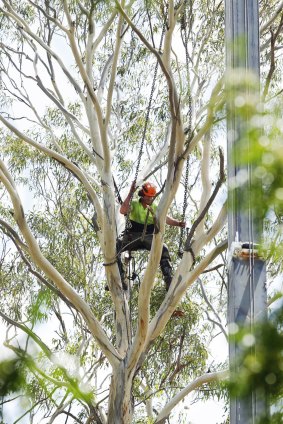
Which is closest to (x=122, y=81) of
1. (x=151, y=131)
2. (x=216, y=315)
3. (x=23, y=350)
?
(x=151, y=131)

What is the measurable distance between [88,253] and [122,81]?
77.7 inches

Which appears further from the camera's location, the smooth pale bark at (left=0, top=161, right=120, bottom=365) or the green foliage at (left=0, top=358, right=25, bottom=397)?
the smooth pale bark at (left=0, top=161, right=120, bottom=365)

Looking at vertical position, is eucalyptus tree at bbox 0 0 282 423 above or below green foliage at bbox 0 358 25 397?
above

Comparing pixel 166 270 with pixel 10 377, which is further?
pixel 166 270

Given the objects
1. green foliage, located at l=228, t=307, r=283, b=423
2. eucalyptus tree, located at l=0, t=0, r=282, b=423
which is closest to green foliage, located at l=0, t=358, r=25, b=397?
green foliage, located at l=228, t=307, r=283, b=423

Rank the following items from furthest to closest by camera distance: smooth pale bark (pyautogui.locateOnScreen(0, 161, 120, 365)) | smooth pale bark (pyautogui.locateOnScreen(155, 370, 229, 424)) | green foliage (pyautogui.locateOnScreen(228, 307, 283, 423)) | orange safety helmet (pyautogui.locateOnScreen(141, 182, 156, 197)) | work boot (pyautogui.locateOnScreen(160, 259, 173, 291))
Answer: orange safety helmet (pyautogui.locateOnScreen(141, 182, 156, 197)) < work boot (pyautogui.locateOnScreen(160, 259, 173, 291)) < smooth pale bark (pyautogui.locateOnScreen(155, 370, 229, 424)) < smooth pale bark (pyautogui.locateOnScreen(0, 161, 120, 365)) < green foliage (pyautogui.locateOnScreen(228, 307, 283, 423))

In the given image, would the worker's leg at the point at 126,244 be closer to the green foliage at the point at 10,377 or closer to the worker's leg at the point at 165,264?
the worker's leg at the point at 165,264

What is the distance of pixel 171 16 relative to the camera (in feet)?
17.8

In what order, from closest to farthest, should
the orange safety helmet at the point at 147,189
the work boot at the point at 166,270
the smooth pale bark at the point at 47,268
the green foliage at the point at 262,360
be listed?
1. the green foliage at the point at 262,360
2. the smooth pale bark at the point at 47,268
3. the work boot at the point at 166,270
4. the orange safety helmet at the point at 147,189

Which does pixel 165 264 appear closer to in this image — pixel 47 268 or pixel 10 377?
pixel 47 268

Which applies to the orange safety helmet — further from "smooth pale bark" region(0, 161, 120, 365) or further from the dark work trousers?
"smooth pale bark" region(0, 161, 120, 365)

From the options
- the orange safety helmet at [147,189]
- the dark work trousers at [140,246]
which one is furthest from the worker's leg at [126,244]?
the orange safety helmet at [147,189]

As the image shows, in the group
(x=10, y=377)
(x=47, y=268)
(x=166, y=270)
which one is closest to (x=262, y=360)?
(x=10, y=377)

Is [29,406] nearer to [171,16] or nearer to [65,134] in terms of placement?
[171,16]
